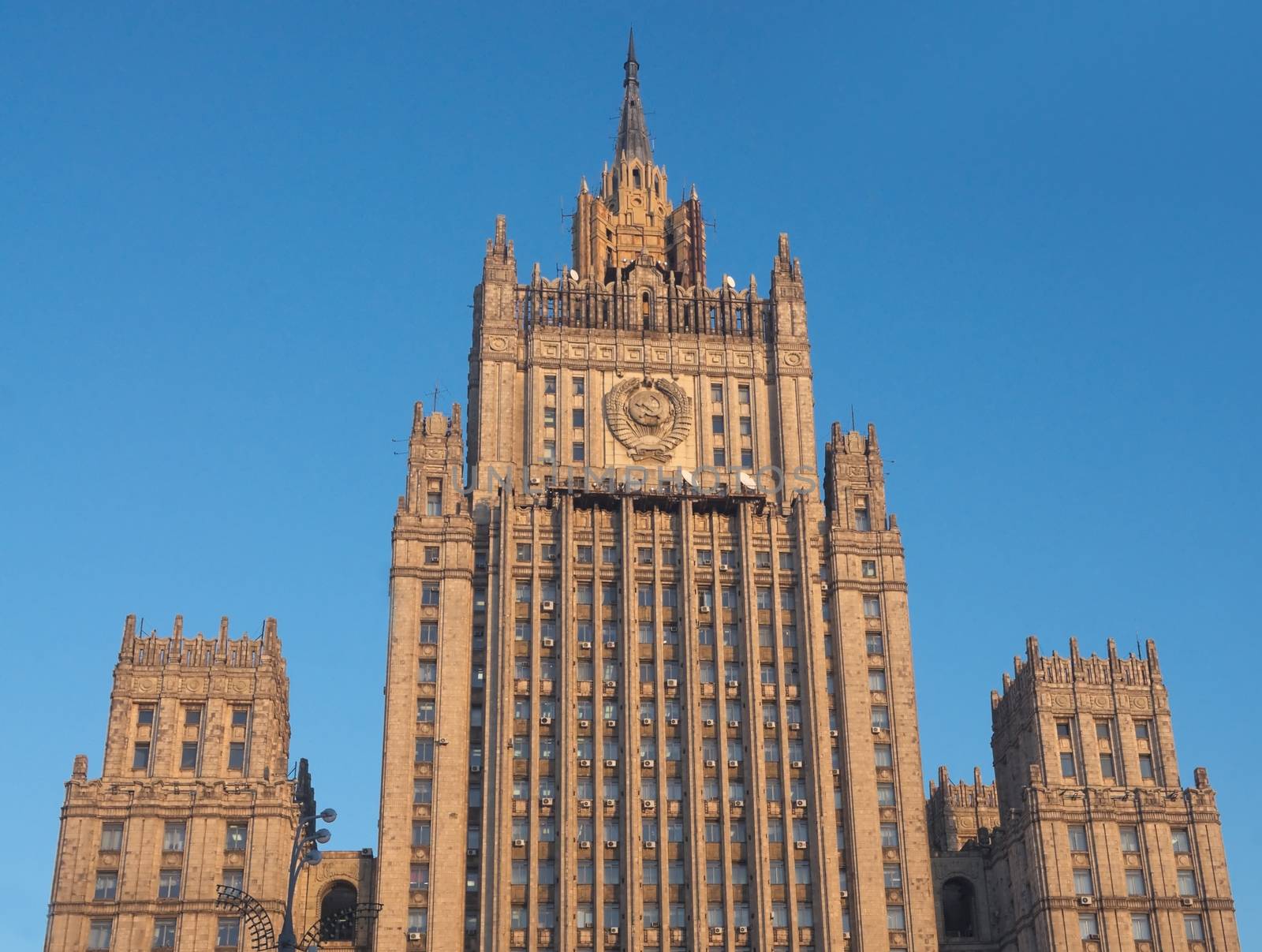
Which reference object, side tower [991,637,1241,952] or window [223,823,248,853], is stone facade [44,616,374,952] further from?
A: side tower [991,637,1241,952]

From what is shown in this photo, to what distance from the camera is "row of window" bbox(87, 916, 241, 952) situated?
305 feet

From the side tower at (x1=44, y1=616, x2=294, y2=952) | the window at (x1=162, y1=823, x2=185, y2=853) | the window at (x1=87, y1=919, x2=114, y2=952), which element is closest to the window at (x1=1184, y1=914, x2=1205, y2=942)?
the side tower at (x1=44, y1=616, x2=294, y2=952)

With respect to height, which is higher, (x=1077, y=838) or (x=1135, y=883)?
(x=1077, y=838)

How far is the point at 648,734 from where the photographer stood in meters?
102

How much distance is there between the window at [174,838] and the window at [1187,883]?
175 ft

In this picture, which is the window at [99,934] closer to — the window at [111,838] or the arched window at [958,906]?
the window at [111,838]

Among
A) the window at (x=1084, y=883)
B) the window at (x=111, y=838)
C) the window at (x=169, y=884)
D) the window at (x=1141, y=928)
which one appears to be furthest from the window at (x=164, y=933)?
the window at (x=1141, y=928)

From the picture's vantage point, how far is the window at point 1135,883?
98125mm

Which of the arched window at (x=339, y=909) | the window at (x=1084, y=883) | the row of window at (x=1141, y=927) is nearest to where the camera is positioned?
the arched window at (x=339, y=909)

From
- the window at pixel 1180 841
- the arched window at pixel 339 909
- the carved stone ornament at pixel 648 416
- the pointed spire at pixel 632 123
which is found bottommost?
the arched window at pixel 339 909

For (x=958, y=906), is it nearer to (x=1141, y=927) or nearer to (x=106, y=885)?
(x=1141, y=927)

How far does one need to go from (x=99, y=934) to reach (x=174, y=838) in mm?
5986

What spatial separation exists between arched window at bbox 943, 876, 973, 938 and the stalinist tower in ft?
23.6

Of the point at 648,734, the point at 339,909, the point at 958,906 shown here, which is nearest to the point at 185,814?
the point at 339,909
